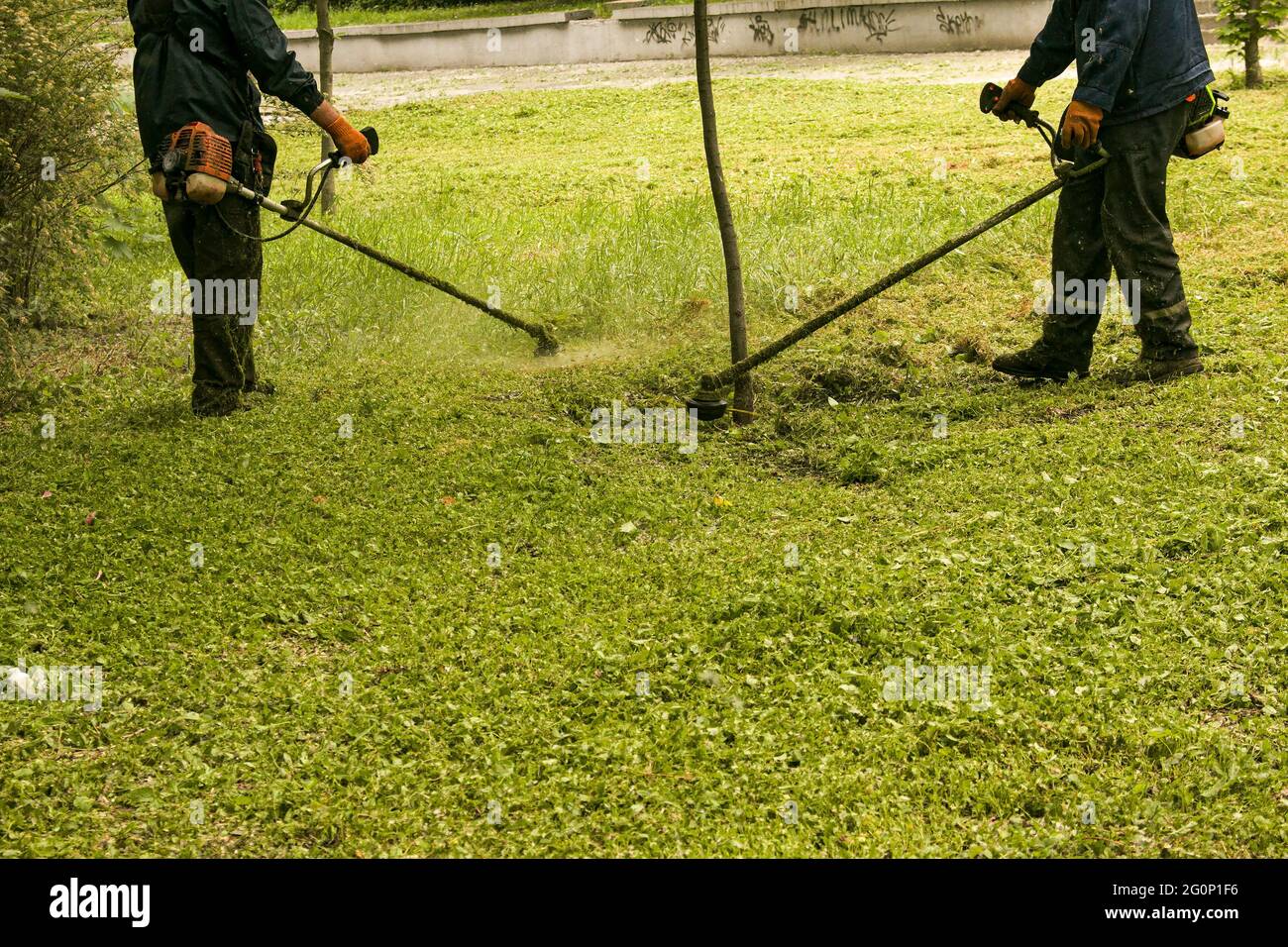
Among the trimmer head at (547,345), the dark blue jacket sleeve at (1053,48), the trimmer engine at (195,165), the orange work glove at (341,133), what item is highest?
the dark blue jacket sleeve at (1053,48)

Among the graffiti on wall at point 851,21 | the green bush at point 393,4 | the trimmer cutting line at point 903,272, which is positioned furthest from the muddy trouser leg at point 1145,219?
the green bush at point 393,4

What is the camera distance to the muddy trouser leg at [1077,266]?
553 centimetres

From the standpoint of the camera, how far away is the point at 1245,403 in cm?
517

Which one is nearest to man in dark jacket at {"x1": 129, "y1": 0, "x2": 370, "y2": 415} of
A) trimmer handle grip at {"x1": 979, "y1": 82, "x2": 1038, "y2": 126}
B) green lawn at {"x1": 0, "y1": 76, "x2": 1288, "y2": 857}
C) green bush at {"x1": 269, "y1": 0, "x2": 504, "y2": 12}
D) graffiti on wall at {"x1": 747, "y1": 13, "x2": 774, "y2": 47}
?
green lawn at {"x1": 0, "y1": 76, "x2": 1288, "y2": 857}

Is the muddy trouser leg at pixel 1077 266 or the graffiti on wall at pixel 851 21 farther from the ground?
the graffiti on wall at pixel 851 21

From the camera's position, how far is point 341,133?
5551mm

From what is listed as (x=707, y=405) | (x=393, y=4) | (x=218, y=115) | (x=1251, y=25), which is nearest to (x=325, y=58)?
(x=218, y=115)

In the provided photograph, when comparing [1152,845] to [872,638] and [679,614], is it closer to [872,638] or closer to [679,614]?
[872,638]

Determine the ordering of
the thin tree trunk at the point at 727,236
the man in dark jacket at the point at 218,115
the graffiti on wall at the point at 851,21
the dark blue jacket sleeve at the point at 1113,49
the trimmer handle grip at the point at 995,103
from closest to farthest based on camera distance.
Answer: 1. the dark blue jacket sleeve at the point at 1113,49
2. the thin tree trunk at the point at 727,236
3. the man in dark jacket at the point at 218,115
4. the trimmer handle grip at the point at 995,103
5. the graffiti on wall at the point at 851,21

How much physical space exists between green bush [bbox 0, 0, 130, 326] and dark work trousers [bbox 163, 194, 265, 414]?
121cm

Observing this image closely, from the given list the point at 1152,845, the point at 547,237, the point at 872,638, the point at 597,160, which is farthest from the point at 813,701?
the point at 597,160

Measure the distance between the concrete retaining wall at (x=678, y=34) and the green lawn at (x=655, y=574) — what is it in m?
10.1

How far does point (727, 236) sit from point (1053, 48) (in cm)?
167

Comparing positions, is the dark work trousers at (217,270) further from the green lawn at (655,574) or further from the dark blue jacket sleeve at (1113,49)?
the dark blue jacket sleeve at (1113,49)
